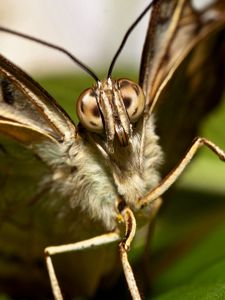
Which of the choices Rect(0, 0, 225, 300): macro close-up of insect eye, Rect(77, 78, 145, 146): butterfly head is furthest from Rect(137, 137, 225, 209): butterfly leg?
Rect(77, 78, 145, 146): butterfly head

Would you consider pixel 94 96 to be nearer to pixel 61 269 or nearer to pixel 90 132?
pixel 90 132

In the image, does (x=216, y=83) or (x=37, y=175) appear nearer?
(x=37, y=175)

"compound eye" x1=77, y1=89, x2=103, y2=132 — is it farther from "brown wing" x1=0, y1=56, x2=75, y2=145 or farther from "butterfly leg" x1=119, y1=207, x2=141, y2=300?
"butterfly leg" x1=119, y1=207, x2=141, y2=300

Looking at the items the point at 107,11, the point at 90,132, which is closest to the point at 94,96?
→ the point at 90,132

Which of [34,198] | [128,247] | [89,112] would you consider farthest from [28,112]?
[128,247]

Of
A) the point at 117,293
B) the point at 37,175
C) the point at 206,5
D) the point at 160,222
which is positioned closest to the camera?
the point at 37,175

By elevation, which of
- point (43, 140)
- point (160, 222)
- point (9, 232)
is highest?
point (43, 140)

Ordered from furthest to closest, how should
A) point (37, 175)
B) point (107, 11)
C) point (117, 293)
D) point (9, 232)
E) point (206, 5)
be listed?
point (107, 11) → point (206, 5) → point (117, 293) → point (9, 232) → point (37, 175)
